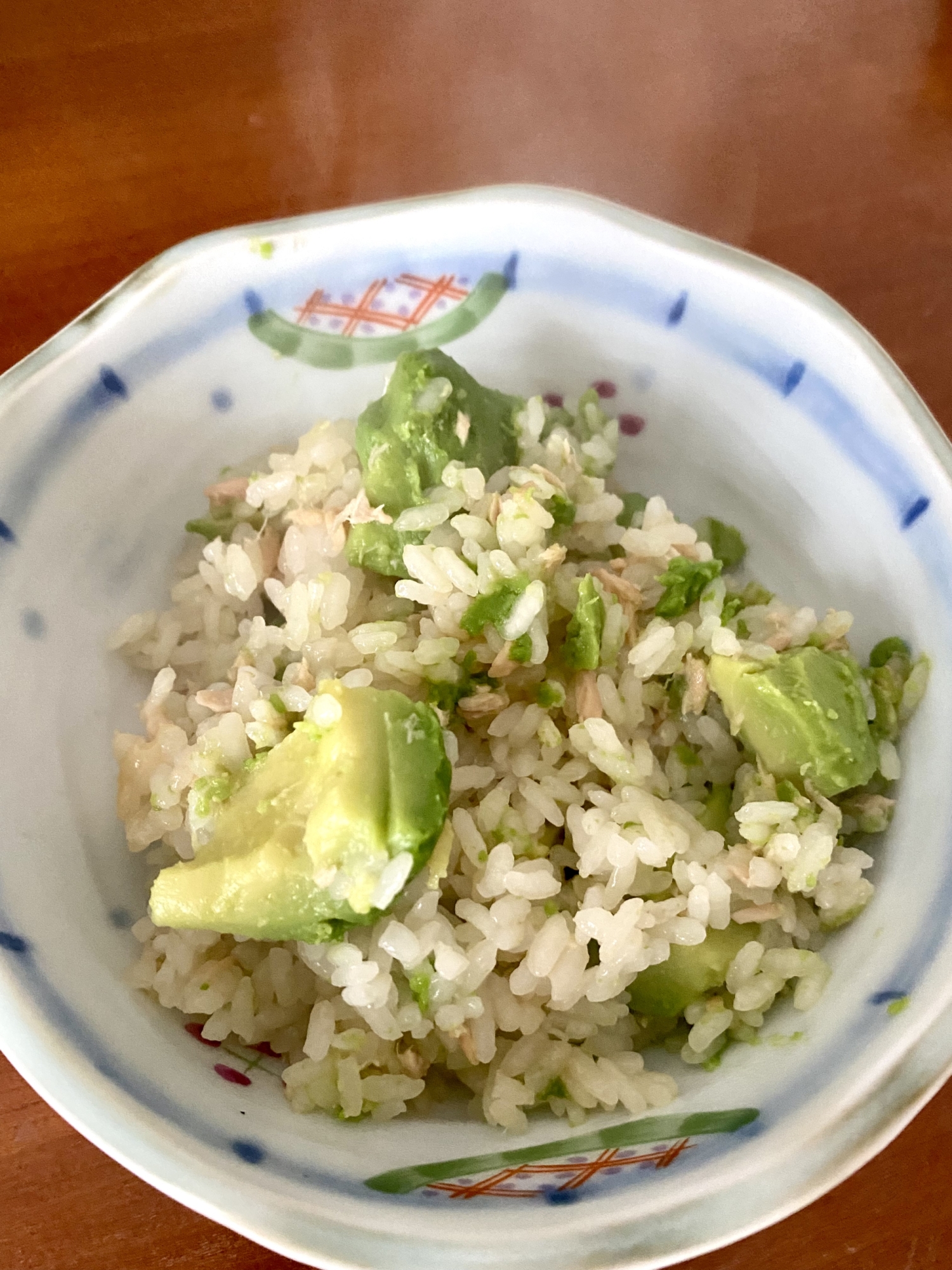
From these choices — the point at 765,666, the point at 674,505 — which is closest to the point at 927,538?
the point at 765,666

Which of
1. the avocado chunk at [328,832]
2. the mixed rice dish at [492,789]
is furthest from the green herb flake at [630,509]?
the avocado chunk at [328,832]

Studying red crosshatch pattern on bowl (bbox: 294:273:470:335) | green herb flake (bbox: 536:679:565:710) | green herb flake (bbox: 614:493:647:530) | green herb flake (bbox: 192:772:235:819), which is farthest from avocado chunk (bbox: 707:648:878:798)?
red crosshatch pattern on bowl (bbox: 294:273:470:335)

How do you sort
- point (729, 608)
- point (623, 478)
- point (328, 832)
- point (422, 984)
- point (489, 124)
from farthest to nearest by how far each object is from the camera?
point (489, 124)
point (623, 478)
point (729, 608)
point (422, 984)
point (328, 832)

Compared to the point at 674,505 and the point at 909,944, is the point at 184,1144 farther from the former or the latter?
the point at 674,505

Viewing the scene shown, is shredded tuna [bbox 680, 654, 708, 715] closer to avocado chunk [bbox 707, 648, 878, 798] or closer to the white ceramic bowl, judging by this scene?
avocado chunk [bbox 707, 648, 878, 798]

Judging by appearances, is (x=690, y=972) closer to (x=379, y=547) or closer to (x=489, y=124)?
(x=379, y=547)

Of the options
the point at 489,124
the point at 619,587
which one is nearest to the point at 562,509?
the point at 619,587

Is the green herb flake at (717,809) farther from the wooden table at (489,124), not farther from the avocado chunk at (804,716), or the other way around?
the wooden table at (489,124)
